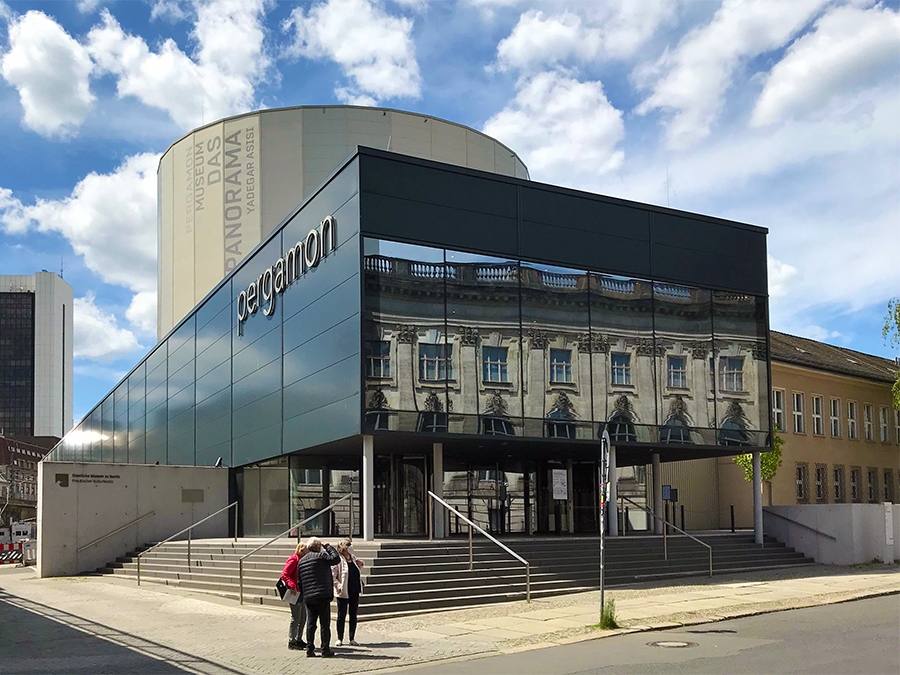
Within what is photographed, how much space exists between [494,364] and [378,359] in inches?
129

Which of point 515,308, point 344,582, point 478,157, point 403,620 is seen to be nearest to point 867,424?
point 478,157

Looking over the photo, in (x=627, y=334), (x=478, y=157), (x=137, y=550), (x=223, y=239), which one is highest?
(x=478, y=157)

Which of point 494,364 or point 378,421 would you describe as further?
point 494,364

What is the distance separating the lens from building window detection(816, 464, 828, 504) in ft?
143

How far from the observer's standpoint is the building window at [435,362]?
24422 mm

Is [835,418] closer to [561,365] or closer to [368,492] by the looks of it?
[561,365]

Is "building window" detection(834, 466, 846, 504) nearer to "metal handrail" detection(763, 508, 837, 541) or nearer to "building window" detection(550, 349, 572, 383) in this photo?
"metal handrail" detection(763, 508, 837, 541)

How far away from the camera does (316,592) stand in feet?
45.7

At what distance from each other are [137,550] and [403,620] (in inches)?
720

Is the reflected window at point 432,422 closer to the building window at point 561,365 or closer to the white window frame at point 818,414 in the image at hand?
the building window at point 561,365

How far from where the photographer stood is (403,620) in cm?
1781

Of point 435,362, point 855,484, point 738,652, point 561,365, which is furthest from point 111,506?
point 855,484

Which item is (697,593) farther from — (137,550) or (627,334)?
(137,550)

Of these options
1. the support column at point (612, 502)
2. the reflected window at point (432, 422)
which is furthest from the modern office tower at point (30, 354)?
the reflected window at point (432, 422)
